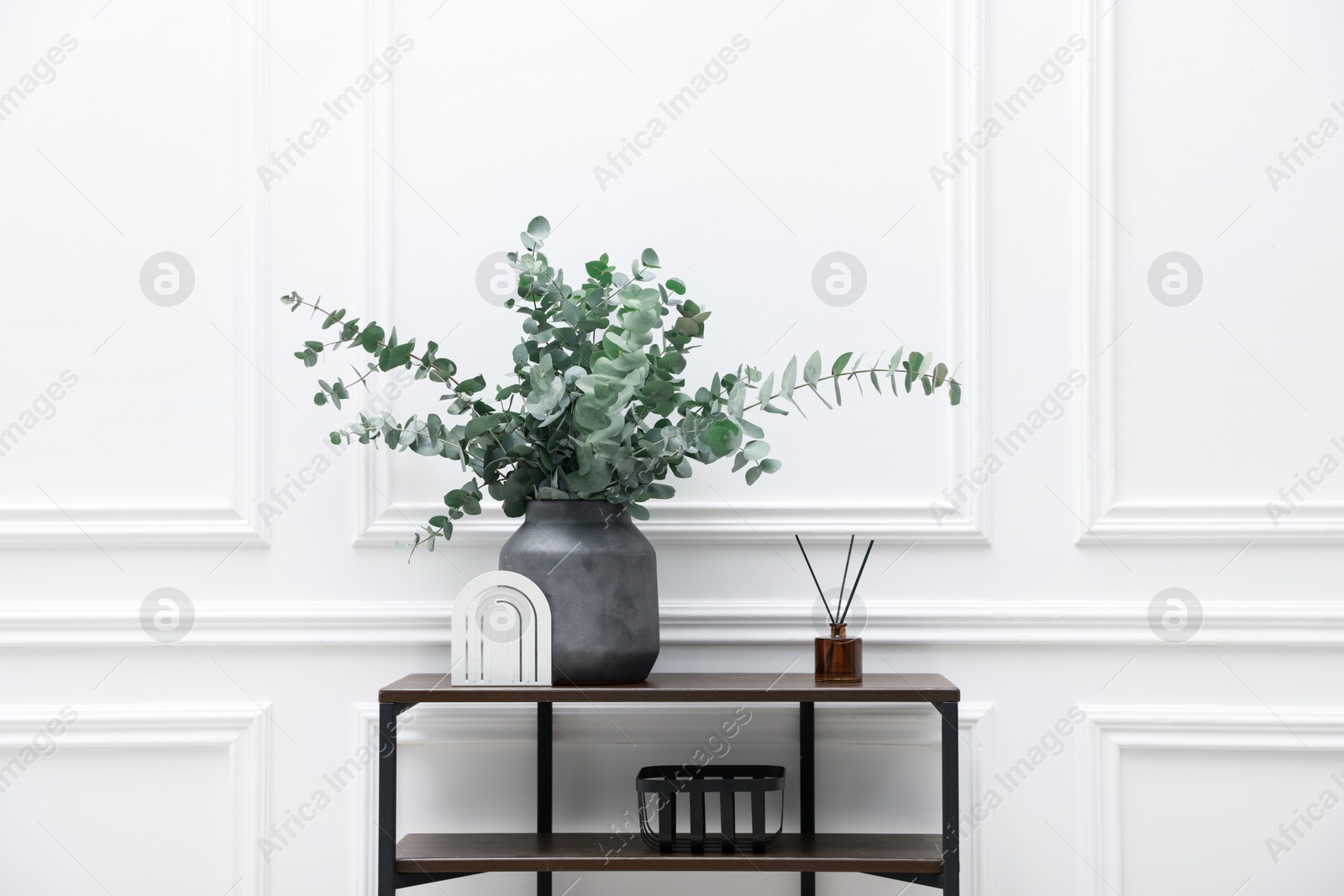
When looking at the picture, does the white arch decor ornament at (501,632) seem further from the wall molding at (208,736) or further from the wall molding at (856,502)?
the wall molding at (208,736)

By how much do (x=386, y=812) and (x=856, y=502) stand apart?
878 mm

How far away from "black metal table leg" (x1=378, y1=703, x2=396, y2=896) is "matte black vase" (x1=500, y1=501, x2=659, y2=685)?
0.82 feet

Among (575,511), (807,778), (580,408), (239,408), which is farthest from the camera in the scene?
(239,408)

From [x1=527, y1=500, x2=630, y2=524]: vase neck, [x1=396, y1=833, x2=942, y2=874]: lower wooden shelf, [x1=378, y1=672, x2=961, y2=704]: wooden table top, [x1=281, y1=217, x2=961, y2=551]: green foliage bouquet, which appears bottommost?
[x1=396, y1=833, x2=942, y2=874]: lower wooden shelf

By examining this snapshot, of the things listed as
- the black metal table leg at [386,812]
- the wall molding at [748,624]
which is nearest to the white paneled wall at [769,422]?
the wall molding at [748,624]

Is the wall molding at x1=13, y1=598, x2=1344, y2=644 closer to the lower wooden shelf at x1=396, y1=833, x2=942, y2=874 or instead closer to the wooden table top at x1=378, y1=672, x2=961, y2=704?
the wooden table top at x1=378, y1=672, x2=961, y2=704

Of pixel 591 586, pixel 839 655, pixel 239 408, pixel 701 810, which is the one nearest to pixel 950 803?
pixel 839 655

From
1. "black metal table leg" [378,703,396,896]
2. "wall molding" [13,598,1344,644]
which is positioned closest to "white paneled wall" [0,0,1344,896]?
"wall molding" [13,598,1344,644]

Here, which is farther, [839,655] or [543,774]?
[543,774]

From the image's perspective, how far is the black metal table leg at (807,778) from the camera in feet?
5.03

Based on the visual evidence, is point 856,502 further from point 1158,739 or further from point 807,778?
point 1158,739

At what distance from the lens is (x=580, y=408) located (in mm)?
1304

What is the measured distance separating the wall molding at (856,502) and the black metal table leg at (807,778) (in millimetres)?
296

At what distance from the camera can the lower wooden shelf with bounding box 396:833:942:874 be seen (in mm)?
1335
